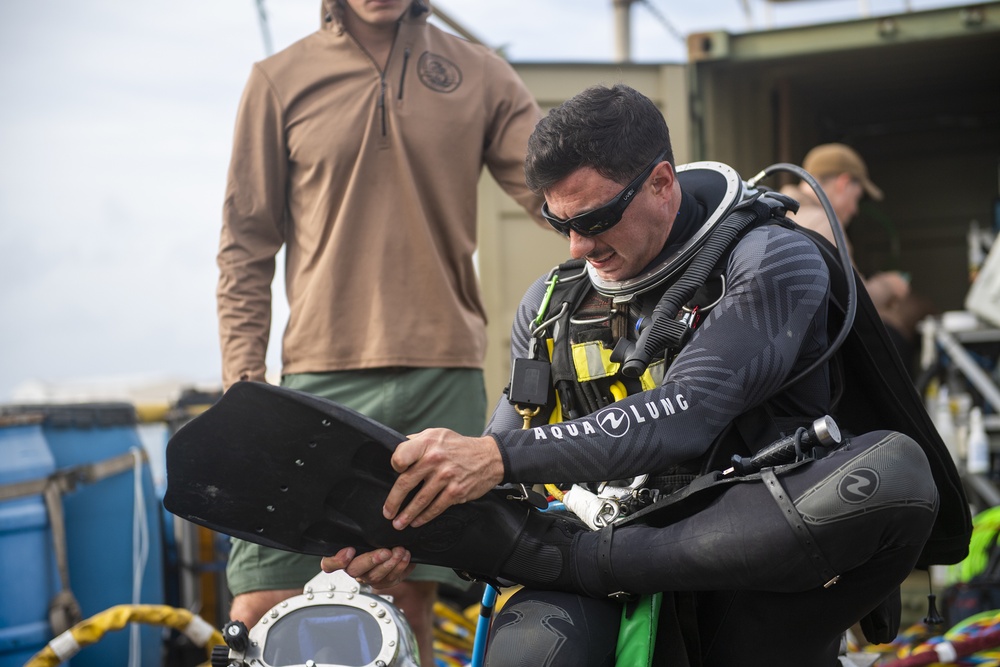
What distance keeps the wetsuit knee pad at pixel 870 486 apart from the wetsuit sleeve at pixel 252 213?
1.65 meters

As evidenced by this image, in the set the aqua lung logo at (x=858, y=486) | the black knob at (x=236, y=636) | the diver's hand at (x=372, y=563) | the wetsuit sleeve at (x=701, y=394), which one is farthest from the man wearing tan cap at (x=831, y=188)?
the black knob at (x=236, y=636)

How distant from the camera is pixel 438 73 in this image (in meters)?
3.07

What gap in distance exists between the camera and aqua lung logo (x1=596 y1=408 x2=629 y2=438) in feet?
6.39

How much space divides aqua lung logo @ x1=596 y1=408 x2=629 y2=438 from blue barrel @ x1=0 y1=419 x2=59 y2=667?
6.93 ft

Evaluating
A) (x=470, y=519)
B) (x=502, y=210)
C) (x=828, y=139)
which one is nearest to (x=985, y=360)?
(x=502, y=210)

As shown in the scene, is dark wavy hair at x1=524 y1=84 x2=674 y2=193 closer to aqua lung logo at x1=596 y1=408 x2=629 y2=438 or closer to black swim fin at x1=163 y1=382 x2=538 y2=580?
aqua lung logo at x1=596 y1=408 x2=629 y2=438

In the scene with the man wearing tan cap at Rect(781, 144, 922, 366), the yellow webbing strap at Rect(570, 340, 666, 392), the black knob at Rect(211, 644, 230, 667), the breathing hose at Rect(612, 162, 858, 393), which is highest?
the breathing hose at Rect(612, 162, 858, 393)

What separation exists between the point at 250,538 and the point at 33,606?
1.60m

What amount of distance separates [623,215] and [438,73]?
3.70 feet

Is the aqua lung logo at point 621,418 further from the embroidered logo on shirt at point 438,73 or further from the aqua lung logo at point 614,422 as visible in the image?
the embroidered logo on shirt at point 438,73

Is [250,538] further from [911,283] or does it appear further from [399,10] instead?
[911,283]

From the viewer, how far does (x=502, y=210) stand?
5.44 metres

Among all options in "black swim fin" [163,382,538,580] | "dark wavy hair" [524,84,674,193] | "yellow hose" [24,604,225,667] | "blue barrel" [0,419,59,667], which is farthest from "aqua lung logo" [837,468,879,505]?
"blue barrel" [0,419,59,667]

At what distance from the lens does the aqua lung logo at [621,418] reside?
6.40ft
